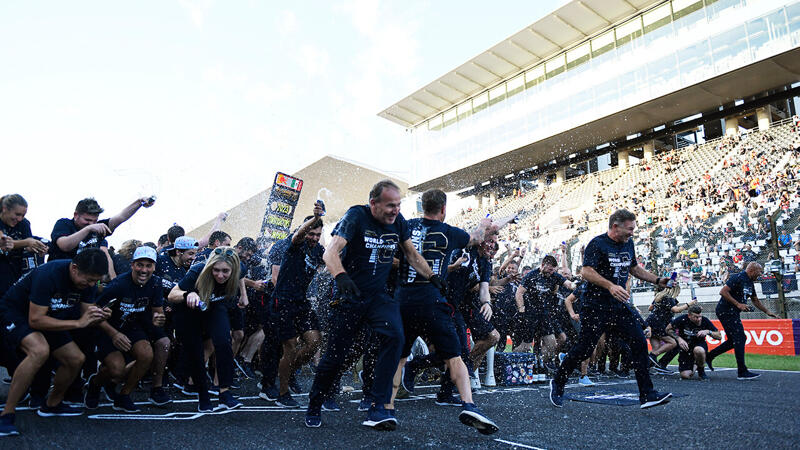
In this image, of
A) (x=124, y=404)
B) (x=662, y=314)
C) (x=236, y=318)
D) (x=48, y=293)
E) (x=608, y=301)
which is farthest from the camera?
(x=662, y=314)

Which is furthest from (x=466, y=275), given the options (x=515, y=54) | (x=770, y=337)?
(x=515, y=54)

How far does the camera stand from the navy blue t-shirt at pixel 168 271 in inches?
263

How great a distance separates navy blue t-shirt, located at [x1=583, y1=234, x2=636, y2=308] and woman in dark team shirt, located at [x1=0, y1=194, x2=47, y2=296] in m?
5.56

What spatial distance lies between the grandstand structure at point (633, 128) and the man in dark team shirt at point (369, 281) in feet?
46.9

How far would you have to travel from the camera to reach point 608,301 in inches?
216

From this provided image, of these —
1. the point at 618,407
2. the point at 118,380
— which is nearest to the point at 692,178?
the point at 618,407

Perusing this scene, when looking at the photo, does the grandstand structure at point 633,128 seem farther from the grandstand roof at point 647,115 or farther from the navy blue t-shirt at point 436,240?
the navy blue t-shirt at point 436,240

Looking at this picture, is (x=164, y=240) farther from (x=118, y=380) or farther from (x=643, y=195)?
(x=643, y=195)

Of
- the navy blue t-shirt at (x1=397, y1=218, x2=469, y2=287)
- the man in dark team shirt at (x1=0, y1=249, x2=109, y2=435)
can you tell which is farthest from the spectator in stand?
the man in dark team shirt at (x1=0, y1=249, x2=109, y2=435)

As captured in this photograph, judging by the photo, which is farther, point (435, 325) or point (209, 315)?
point (209, 315)

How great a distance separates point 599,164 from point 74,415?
Answer: 39613 millimetres

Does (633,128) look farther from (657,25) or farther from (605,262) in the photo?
(605,262)

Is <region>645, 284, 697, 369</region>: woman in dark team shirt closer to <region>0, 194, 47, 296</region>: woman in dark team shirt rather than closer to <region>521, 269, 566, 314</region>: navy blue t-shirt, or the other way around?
<region>521, 269, 566, 314</region>: navy blue t-shirt

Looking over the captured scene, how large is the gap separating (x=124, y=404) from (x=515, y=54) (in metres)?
40.3
